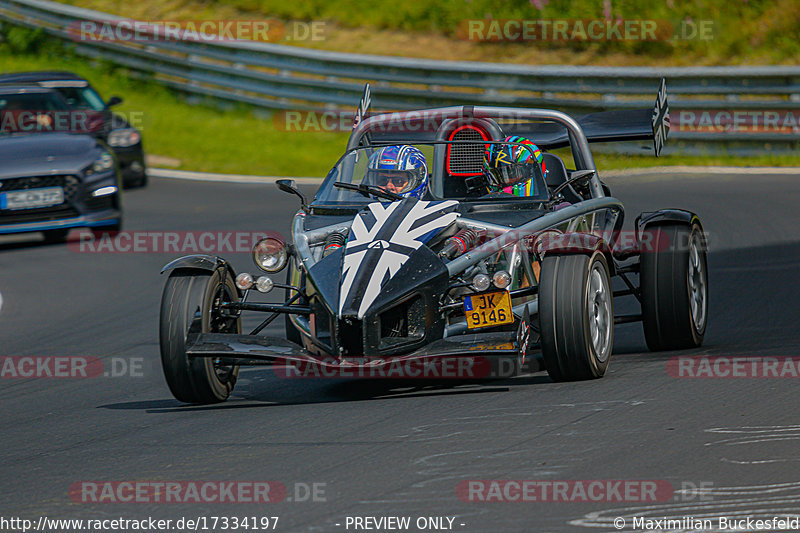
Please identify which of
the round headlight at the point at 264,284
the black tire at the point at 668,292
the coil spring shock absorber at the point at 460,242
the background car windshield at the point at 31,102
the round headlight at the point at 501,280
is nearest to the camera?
the round headlight at the point at 501,280

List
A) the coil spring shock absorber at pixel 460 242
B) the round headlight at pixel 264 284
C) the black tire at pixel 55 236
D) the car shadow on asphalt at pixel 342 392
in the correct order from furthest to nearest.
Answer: the black tire at pixel 55 236
the round headlight at pixel 264 284
the coil spring shock absorber at pixel 460 242
the car shadow on asphalt at pixel 342 392

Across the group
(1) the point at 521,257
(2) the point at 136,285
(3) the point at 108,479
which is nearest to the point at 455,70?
(2) the point at 136,285

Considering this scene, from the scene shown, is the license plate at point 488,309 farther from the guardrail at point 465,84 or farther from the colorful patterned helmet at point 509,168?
the guardrail at point 465,84

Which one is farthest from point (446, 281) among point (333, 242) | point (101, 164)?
point (101, 164)

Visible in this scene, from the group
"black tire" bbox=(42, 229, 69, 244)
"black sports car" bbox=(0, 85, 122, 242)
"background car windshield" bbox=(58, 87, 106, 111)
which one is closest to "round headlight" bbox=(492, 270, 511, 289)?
"black sports car" bbox=(0, 85, 122, 242)

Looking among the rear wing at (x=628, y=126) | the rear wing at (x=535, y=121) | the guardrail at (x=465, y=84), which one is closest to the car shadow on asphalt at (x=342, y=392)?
the rear wing at (x=535, y=121)

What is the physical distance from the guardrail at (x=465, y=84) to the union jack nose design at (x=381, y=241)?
1205 cm

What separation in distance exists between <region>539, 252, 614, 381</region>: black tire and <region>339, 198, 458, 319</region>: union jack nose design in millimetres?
728

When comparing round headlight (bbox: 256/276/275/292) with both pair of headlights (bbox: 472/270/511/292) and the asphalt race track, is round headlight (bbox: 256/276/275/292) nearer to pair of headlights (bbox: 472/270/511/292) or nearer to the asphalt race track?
the asphalt race track

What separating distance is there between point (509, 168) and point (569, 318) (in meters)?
1.87

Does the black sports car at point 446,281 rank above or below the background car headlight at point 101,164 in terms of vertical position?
below

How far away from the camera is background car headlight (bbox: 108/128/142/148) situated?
18.6 meters

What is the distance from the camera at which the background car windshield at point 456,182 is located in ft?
27.8

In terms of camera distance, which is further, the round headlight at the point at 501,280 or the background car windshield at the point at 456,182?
the background car windshield at the point at 456,182
